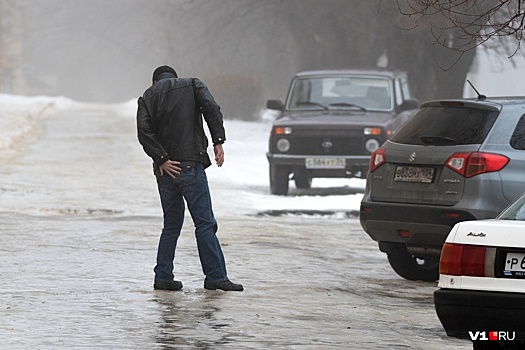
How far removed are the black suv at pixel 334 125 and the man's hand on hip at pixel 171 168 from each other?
10.6m

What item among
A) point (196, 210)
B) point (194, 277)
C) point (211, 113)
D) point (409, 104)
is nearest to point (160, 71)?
point (211, 113)

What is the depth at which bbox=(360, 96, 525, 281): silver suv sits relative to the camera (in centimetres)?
1091

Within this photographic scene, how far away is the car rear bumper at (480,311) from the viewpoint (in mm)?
6438

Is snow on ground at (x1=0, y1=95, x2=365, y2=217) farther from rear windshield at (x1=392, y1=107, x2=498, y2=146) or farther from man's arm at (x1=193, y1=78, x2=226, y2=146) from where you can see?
man's arm at (x1=193, y1=78, x2=226, y2=146)

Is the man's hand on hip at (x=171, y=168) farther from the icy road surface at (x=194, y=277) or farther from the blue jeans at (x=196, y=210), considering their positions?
the icy road surface at (x=194, y=277)

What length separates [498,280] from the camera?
6.57 metres

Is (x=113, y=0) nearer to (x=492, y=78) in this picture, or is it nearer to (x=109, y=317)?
(x=492, y=78)

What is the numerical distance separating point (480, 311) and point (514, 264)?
27 centimetres

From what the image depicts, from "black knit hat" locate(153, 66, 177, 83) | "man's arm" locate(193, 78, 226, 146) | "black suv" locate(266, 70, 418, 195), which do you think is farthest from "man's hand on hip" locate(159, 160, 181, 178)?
"black suv" locate(266, 70, 418, 195)

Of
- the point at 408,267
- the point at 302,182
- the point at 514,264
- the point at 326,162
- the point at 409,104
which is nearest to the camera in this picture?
the point at 514,264

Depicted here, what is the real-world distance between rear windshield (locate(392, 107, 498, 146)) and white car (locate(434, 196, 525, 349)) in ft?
14.4

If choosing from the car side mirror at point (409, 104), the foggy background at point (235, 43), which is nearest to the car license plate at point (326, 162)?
the car side mirror at point (409, 104)

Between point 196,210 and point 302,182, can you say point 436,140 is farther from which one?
point 302,182

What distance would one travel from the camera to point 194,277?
1112 centimetres
